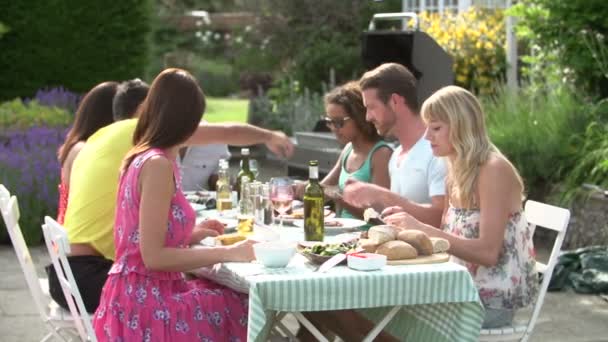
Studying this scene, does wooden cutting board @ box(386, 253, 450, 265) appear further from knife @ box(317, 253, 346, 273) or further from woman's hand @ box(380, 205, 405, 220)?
woman's hand @ box(380, 205, 405, 220)

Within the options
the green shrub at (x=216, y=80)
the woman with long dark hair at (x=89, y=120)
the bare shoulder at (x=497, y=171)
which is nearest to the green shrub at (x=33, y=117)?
the woman with long dark hair at (x=89, y=120)

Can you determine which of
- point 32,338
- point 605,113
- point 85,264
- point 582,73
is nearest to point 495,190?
point 85,264

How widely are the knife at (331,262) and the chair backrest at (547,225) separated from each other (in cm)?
86

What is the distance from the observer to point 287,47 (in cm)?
1662

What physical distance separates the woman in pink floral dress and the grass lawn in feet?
49.7

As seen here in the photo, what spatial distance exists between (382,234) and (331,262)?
0.84 feet

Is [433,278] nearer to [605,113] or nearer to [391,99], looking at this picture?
[391,99]

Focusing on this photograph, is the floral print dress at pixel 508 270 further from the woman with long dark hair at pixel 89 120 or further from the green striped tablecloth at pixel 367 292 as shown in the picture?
the woman with long dark hair at pixel 89 120

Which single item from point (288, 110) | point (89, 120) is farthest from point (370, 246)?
point (288, 110)

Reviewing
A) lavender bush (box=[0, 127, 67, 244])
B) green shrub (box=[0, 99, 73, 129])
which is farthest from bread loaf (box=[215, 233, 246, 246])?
green shrub (box=[0, 99, 73, 129])

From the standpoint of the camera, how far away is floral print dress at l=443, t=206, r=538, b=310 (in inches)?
155

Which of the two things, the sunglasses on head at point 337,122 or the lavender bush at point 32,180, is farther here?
the lavender bush at point 32,180

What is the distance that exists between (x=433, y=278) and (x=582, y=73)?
6.02m

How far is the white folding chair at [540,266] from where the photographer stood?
3881 millimetres
